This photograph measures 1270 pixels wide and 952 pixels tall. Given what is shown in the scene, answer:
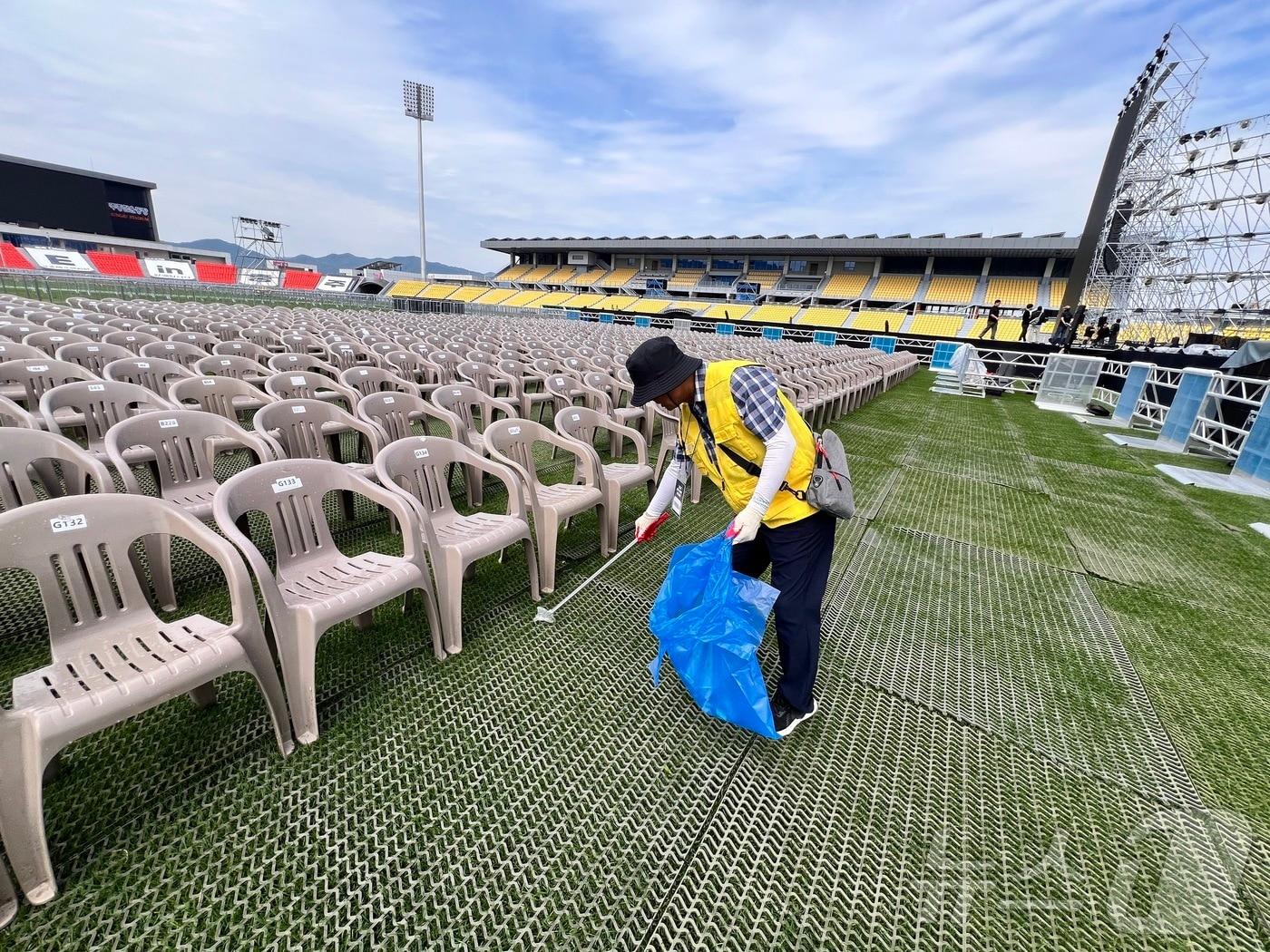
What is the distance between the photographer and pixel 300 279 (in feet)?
119

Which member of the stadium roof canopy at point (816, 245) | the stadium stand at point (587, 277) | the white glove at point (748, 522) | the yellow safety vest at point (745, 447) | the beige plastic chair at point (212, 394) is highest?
the stadium roof canopy at point (816, 245)

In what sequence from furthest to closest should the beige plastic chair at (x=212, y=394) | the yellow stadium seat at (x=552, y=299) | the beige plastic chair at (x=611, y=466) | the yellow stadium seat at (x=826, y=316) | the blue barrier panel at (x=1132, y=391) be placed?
the yellow stadium seat at (x=552, y=299), the yellow stadium seat at (x=826, y=316), the blue barrier panel at (x=1132, y=391), the beige plastic chair at (x=212, y=394), the beige plastic chair at (x=611, y=466)

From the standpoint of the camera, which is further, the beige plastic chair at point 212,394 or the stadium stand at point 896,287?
the stadium stand at point 896,287

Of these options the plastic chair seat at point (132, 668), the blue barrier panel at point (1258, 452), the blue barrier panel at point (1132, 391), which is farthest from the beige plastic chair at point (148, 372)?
the blue barrier panel at point (1132, 391)

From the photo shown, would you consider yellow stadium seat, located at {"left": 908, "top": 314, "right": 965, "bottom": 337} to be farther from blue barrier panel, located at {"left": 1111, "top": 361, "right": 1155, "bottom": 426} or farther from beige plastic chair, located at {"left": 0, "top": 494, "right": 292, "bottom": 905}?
beige plastic chair, located at {"left": 0, "top": 494, "right": 292, "bottom": 905}

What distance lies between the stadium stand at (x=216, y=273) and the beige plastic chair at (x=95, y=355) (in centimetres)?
3411

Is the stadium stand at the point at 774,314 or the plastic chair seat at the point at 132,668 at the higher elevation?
the stadium stand at the point at 774,314

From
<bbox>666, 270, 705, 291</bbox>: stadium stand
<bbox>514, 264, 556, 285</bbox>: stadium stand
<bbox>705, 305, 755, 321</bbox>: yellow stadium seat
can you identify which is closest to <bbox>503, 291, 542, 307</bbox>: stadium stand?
<bbox>514, 264, 556, 285</bbox>: stadium stand

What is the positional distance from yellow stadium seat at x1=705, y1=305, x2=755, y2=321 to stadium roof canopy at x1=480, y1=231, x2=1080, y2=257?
10.3m

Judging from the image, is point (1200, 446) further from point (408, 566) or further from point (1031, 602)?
point (408, 566)

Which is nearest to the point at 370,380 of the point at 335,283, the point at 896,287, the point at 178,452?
the point at 178,452

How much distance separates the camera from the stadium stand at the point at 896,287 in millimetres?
38281

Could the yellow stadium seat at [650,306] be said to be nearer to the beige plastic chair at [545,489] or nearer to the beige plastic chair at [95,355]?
the beige plastic chair at [95,355]

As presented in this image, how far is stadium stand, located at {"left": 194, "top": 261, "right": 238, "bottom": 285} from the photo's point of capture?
103ft
